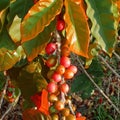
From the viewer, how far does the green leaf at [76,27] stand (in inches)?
39.5

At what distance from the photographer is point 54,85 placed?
3.71 feet

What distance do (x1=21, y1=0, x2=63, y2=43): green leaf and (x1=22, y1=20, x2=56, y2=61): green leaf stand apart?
0.07m

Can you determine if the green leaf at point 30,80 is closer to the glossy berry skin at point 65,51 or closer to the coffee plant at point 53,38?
the coffee plant at point 53,38

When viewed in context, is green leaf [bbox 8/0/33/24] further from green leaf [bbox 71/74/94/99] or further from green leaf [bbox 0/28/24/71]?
green leaf [bbox 71/74/94/99]

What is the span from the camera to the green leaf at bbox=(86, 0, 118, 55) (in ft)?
3.52

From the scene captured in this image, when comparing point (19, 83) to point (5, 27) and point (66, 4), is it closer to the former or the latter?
point (5, 27)

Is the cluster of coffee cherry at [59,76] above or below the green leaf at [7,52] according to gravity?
below

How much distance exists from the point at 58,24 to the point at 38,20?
0.12 metres

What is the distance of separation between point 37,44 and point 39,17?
0.29ft

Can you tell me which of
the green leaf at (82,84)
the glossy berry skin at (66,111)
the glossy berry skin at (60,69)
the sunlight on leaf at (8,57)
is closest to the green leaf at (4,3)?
the sunlight on leaf at (8,57)

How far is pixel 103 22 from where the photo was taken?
110 centimetres

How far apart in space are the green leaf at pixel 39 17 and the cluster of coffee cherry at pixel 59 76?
0.33ft

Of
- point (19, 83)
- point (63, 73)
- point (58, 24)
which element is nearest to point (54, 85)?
point (63, 73)

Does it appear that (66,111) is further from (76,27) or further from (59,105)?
(76,27)
